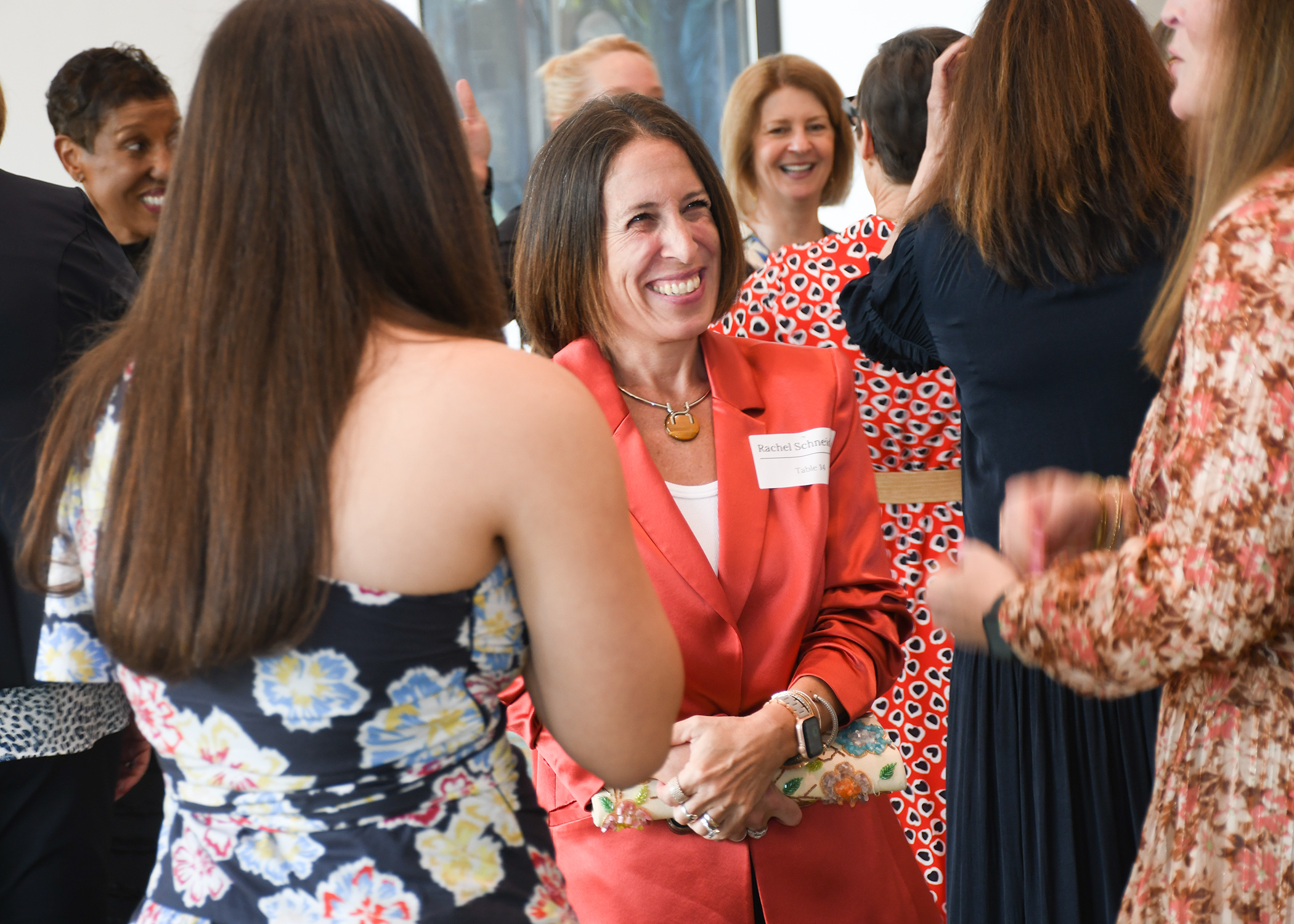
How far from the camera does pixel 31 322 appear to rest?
171 centimetres

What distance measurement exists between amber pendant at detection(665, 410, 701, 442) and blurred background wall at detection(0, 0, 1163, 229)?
3694 mm

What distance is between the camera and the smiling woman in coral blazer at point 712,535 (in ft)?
4.96

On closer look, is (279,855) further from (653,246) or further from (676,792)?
(653,246)

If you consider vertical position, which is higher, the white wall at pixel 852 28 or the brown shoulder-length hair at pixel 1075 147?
the white wall at pixel 852 28

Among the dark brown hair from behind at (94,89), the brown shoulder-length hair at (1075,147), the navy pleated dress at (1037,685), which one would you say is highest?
the dark brown hair from behind at (94,89)

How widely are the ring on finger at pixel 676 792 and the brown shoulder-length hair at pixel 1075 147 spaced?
0.94 meters

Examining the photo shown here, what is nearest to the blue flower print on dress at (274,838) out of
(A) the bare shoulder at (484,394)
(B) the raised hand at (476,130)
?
(A) the bare shoulder at (484,394)

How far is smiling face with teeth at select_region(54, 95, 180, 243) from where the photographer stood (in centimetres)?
296

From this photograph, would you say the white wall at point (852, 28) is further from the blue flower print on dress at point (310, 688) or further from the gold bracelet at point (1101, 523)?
the blue flower print on dress at point (310, 688)

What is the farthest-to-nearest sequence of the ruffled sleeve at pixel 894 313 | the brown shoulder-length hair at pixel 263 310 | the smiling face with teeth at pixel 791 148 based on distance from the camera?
the smiling face with teeth at pixel 791 148 → the ruffled sleeve at pixel 894 313 → the brown shoulder-length hair at pixel 263 310

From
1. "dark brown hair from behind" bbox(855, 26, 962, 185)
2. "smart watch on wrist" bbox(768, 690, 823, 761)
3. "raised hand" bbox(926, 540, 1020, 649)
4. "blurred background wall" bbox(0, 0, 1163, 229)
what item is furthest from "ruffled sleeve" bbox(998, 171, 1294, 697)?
"blurred background wall" bbox(0, 0, 1163, 229)

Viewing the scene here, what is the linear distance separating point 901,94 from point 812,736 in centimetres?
160

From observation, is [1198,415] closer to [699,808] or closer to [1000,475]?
[699,808]

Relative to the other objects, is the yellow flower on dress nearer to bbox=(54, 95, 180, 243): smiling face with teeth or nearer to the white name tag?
the white name tag
